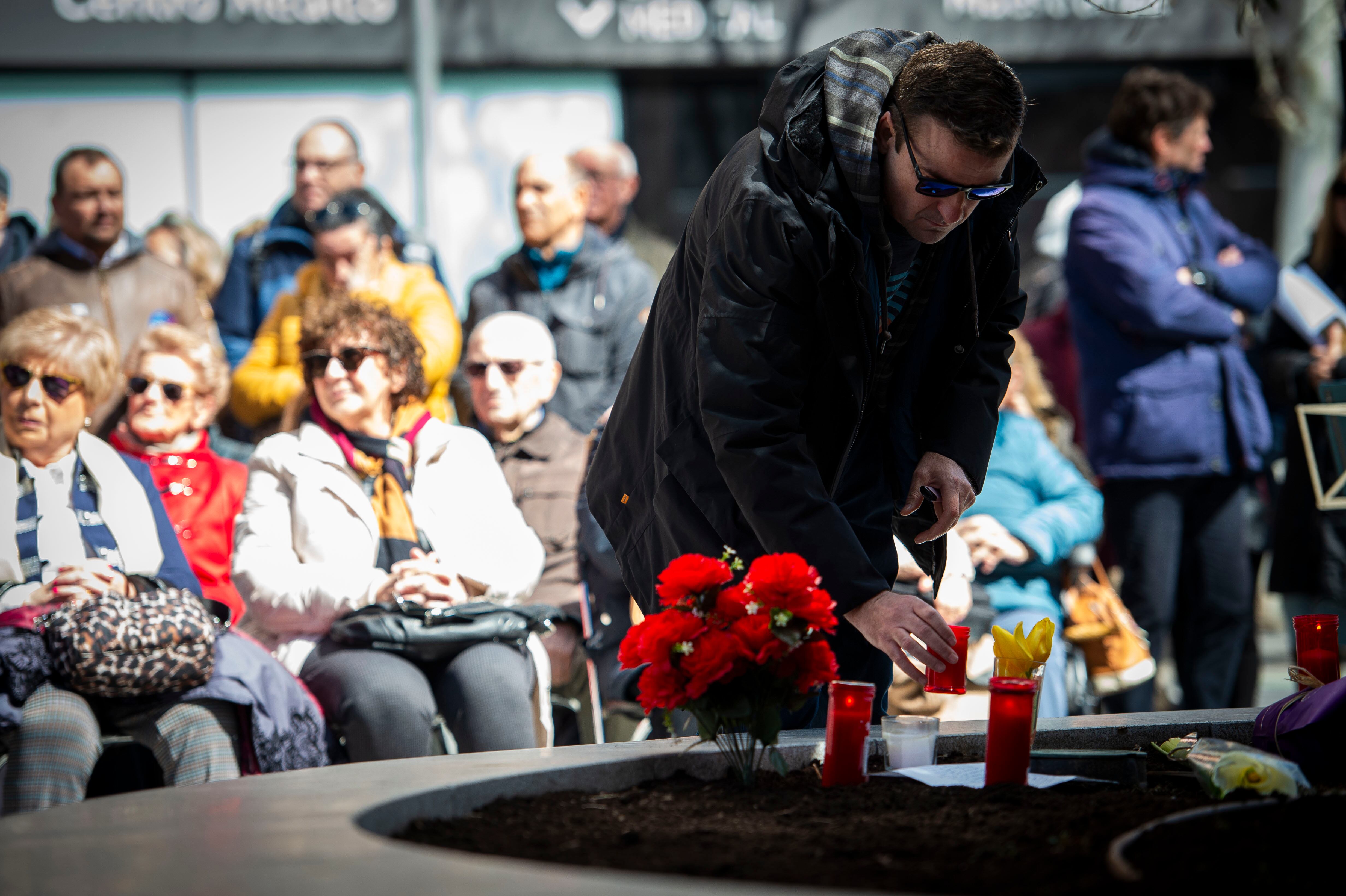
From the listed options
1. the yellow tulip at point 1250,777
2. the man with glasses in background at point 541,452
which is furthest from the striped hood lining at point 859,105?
the man with glasses in background at point 541,452

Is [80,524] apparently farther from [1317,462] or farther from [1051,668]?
[1317,462]

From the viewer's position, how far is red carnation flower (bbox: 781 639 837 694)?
95.7 inches

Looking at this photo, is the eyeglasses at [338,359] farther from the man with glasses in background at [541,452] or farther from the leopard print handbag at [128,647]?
the leopard print handbag at [128,647]

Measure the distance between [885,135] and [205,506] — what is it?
283cm

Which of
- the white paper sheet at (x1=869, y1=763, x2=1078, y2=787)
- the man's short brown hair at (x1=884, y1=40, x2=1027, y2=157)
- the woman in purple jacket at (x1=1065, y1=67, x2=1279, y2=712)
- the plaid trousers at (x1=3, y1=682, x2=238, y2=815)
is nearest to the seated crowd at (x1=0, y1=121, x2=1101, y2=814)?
the plaid trousers at (x1=3, y1=682, x2=238, y2=815)

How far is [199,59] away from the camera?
8.14 meters

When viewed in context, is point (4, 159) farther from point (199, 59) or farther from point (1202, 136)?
point (1202, 136)

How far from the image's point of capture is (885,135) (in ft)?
8.61

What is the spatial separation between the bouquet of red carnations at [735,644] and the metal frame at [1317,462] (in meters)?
2.94

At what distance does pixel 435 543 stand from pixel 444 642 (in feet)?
1.48

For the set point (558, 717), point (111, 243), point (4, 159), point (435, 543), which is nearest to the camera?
point (435, 543)

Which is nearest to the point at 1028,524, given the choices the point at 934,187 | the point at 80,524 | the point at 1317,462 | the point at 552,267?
the point at 1317,462

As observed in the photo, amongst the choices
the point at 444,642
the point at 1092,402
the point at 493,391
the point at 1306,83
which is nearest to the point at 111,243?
the point at 493,391

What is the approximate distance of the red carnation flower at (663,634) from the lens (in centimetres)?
239
